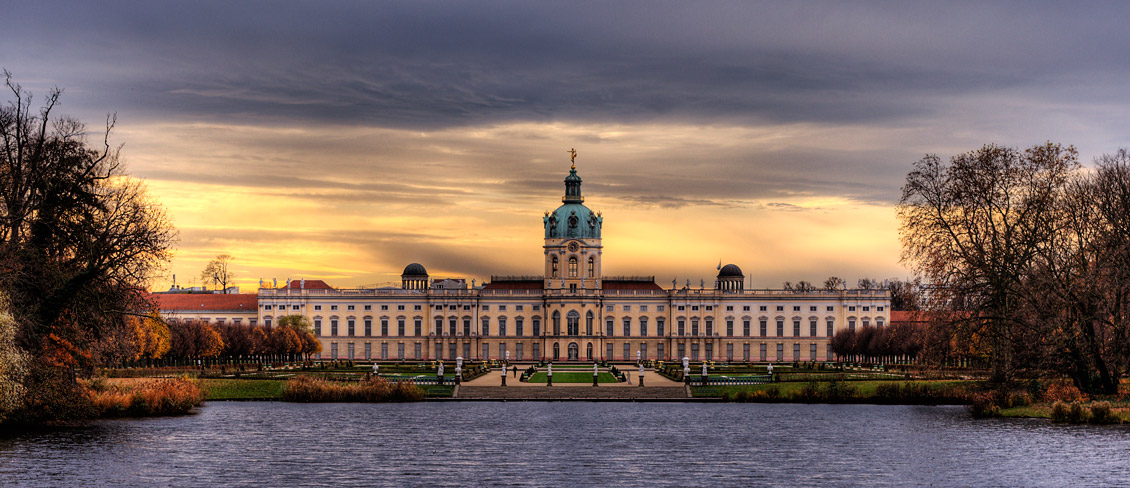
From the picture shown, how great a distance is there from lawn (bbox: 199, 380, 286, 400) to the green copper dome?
63.5 meters

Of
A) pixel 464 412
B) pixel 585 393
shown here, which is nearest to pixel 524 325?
pixel 585 393

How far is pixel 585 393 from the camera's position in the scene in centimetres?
6016

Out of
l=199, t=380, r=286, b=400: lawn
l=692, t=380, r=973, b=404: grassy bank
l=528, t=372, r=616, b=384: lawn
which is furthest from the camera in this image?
l=528, t=372, r=616, b=384: lawn

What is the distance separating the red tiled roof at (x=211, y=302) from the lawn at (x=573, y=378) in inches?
2216

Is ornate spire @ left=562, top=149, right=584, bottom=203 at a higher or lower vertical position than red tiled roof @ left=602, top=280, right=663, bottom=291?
higher

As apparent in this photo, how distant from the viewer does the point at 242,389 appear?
5919 centimetres

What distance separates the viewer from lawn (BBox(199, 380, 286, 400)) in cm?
5641

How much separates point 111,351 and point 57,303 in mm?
3070

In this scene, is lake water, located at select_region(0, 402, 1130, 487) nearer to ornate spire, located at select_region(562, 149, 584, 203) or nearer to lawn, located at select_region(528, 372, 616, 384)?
lawn, located at select_region(528, 372, 616, 384)

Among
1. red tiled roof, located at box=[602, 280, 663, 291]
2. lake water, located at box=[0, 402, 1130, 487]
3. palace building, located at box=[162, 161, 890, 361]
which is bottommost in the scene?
lake water, located at box=[0, 402, 1130, 487]

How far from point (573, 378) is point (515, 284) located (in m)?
54.9

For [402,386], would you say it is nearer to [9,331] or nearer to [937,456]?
[9,331]

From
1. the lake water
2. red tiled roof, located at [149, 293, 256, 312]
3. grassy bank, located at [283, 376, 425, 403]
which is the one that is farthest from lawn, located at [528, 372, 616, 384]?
red tiled roof, located at [149, 293, 256, 312]

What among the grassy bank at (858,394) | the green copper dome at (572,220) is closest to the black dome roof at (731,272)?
the green copper dome at (572,220)
